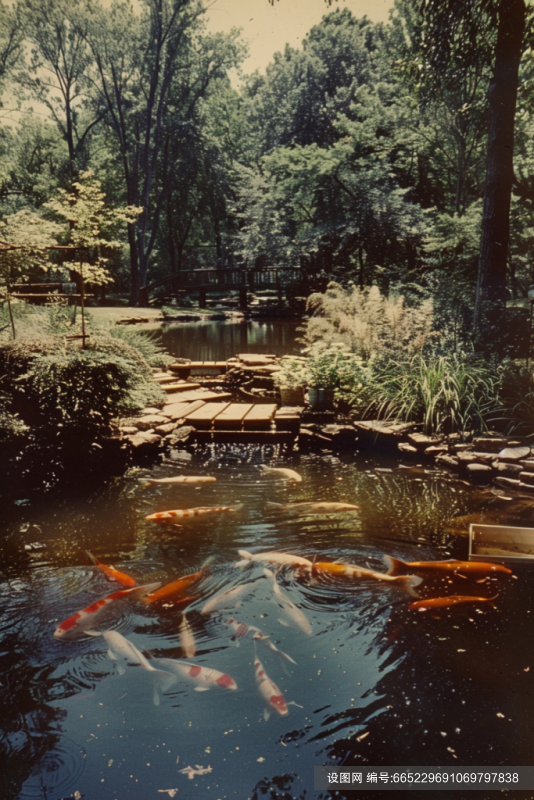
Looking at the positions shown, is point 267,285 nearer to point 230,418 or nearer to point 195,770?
point 230,418

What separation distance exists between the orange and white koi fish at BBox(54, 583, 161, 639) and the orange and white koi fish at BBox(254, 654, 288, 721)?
32.2 inches

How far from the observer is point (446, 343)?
21.7ft

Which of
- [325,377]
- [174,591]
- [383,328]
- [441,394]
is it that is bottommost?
[174,591]

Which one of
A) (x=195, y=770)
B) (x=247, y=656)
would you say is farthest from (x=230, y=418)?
(x=195, y=770)

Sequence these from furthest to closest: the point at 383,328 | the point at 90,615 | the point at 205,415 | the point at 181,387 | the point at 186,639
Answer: the point at 181,387 → the point at 383,328 → the point at 205,415 → the point at 90,615 → the point at 186,639

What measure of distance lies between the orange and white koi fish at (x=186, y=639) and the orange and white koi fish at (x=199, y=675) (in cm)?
7

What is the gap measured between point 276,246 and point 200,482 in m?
14.2

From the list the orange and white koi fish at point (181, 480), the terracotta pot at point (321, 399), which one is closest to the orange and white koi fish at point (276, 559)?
the orange and white koi fish at point (181, 480)

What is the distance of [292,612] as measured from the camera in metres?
2.81

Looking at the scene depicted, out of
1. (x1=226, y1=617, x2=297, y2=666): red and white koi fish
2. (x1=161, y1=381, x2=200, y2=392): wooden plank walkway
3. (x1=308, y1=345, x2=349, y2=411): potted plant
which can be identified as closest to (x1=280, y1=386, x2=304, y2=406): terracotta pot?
(x1=308, y1=345, x2=349, y2=411): potted plant

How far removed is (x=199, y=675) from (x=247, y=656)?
236mm

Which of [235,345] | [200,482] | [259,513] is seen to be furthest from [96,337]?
[235,345]

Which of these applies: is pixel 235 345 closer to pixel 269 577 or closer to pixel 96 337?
pixel 96 337

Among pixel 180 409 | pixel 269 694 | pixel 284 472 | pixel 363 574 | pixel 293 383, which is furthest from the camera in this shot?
pixel 293 383
